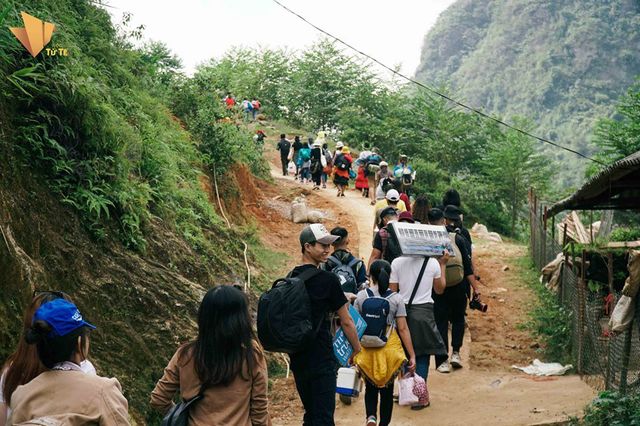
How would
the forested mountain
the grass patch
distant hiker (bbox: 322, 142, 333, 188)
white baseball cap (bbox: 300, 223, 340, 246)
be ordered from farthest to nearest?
the forested mountain, distant hiker (bbox: 322, 142, 333, 188), the grass patch, white baseball cap (bbox: 300, 223, 340, 246)

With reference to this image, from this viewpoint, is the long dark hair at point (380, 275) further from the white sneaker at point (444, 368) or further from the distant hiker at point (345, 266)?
the white sneaker at point (444, 368)

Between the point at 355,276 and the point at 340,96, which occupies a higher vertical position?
the point at 340,96

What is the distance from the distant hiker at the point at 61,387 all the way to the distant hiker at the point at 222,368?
0.78 meters

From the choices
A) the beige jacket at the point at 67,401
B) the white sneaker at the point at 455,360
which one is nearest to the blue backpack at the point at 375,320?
the white sneaker at the point at 455,360

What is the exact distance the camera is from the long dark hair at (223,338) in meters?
4.64

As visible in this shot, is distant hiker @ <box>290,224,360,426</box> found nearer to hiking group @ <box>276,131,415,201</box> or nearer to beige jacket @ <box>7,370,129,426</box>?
beige jacket @ <box>7,370,129,426</box>

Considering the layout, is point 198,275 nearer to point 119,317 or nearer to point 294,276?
point 119,317

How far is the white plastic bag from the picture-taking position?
25.8ft

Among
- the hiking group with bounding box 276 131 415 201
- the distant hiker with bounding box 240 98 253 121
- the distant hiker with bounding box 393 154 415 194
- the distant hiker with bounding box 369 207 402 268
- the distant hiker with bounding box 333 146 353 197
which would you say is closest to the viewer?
the distant hiker with bounding box 369 207 402 268

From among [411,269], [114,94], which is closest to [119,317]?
[411,269]

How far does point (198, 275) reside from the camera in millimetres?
10742

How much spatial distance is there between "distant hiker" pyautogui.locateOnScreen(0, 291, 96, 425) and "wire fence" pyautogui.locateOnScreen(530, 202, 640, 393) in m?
5.51

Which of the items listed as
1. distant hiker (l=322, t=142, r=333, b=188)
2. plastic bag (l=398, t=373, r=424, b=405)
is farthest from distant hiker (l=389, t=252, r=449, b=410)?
distant hiker (l=322, t=142, r=333, b=188)

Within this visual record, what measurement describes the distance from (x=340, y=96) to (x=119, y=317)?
38.8 meters
